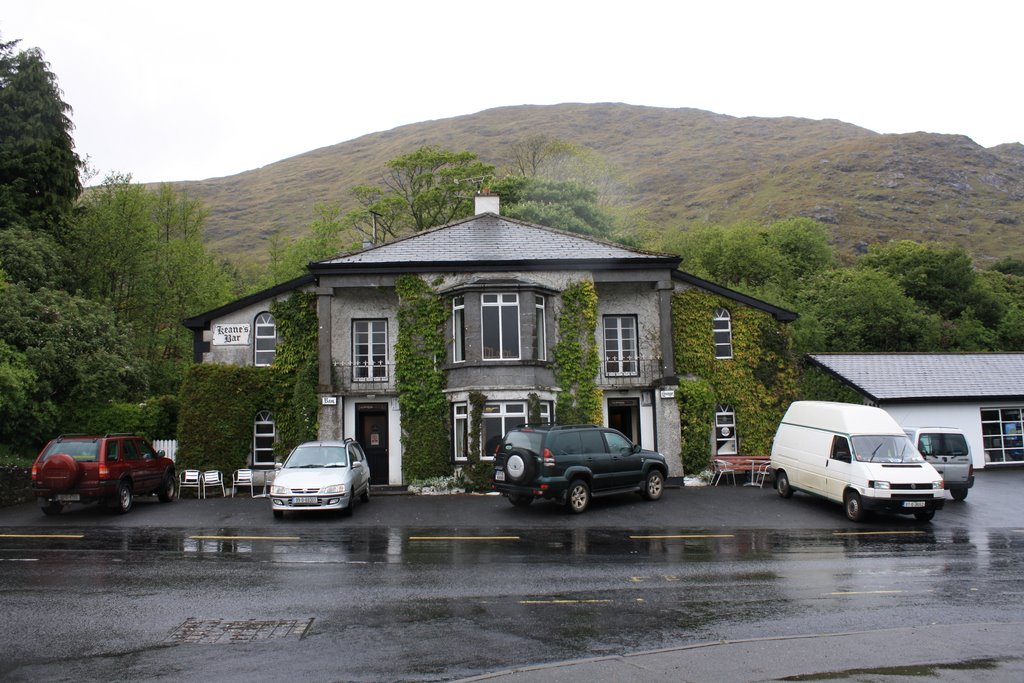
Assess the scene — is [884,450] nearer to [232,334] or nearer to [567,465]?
[567,465]

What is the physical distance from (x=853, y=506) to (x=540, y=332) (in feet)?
30.3

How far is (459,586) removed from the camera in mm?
9766

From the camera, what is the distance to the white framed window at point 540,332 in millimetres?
20766

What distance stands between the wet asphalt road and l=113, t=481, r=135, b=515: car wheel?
0.41 m

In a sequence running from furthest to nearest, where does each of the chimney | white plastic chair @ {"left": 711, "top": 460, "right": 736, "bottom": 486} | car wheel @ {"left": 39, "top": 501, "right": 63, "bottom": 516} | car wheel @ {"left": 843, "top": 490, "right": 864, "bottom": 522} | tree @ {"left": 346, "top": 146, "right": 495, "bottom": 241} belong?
tree @ {"left": 346, "top": 146, "right": 495, "bottom": 241} < the chimney < white plastic chair @ {"left": 711, "top": 460, "right": 736, "bottom": 486} < car wheel @ {"left": 39, "top": 501, "right": 63, "bottom": 516} < car wheel @ {"left": 843, "top": 490, "right": 864, "bottom": 522}

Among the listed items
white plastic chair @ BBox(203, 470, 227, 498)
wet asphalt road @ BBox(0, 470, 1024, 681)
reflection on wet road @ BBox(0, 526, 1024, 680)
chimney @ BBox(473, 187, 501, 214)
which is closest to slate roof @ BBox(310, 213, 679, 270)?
chimney @ BBox(473, 187, 501, 214)

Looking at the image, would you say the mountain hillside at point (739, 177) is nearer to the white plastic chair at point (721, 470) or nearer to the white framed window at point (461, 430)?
the white plastic chair at point (721, 470)

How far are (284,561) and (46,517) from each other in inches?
325

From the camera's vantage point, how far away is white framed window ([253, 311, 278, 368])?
73.2 feet

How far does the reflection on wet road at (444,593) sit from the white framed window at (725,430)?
7.82 m

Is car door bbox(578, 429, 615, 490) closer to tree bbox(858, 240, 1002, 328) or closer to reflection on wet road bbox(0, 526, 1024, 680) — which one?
reflection on wet road bbox(0, 526, 1024, 680)

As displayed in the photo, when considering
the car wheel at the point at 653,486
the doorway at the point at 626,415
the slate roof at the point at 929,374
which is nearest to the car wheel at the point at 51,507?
the car wheel at the point at 653,486

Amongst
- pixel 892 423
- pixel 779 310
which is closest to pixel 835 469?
pixel 892 423

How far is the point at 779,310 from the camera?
22797 mm
